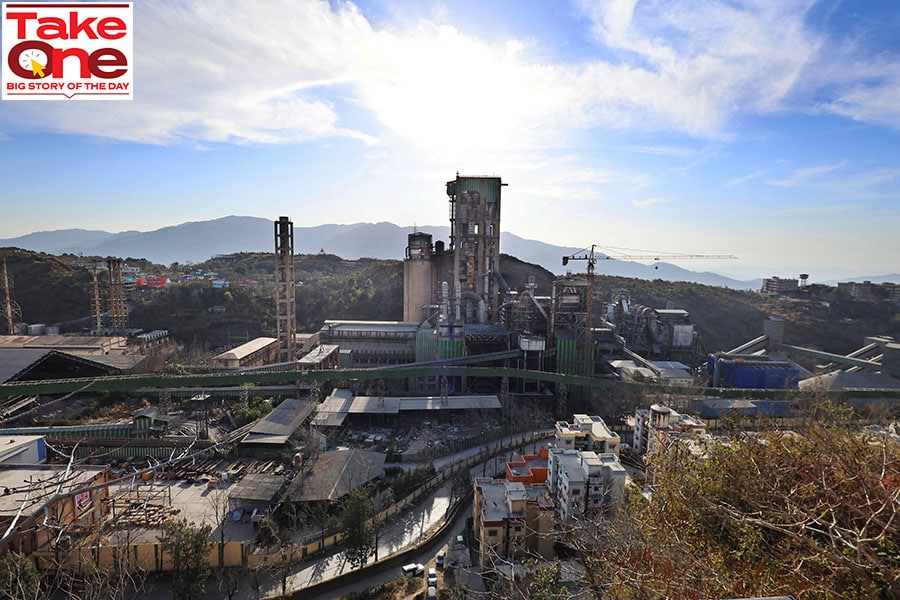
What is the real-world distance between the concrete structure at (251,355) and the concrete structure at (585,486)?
21.7m

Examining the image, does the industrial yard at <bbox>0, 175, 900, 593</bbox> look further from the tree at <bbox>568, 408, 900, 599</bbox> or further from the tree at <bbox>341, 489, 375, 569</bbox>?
the tree at <bbox>568, 408, 900, 599</bbox>

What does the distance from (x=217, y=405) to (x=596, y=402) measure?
21068 millimetres

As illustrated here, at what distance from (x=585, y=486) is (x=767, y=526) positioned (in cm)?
965

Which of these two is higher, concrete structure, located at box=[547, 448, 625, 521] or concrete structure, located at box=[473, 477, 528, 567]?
concrete structure, located at box=[547, 448, 625, 521]

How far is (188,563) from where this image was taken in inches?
432

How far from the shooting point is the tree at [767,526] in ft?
14.9

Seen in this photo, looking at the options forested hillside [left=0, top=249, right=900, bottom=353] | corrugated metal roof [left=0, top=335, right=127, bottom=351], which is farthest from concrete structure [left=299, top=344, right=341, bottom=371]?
corrugated metal roof [left=0, top=335, right=127, bottom=351]

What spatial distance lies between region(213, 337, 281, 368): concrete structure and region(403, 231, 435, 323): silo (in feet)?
37.4

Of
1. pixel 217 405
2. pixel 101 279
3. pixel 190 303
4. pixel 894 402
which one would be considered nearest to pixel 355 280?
pixel 190 303

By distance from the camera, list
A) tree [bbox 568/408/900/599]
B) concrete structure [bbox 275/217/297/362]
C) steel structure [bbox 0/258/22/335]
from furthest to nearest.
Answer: steel structure [bbox 0/258/22/335] → concrete structure [bbox 275/217/297/362] → tree [bbox 568/408/900/599]

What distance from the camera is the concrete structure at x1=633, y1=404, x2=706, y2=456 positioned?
1711 centimetres

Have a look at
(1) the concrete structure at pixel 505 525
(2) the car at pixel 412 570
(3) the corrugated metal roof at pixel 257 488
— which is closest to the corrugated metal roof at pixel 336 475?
(3) the corrugated metal roof at pixel 257 488

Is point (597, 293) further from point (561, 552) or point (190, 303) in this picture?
point (190, 303)

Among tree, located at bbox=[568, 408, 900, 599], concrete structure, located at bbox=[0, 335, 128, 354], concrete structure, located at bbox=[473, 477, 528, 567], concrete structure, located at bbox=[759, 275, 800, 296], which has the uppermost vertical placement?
concrete structure, located at bbox=[759, 275, 800, 296]
